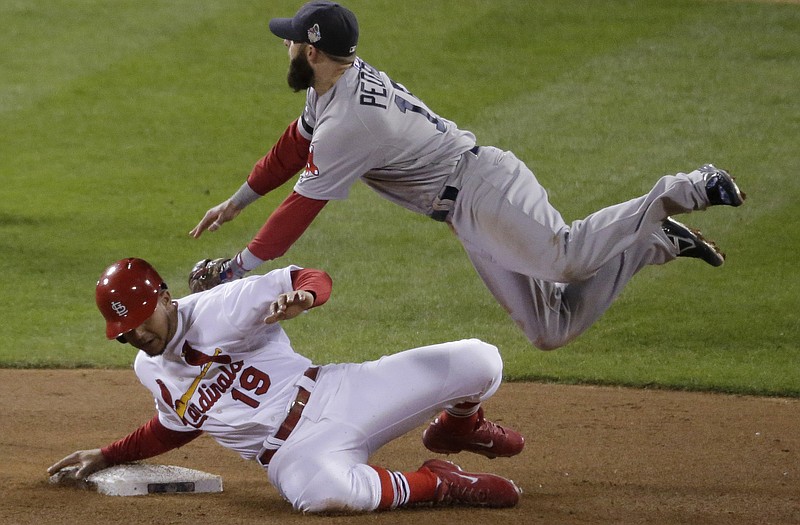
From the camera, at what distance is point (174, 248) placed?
8.99m

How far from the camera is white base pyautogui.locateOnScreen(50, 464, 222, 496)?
4531 millimetres

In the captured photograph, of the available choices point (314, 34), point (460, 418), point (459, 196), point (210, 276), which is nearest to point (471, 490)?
point (460, 418)

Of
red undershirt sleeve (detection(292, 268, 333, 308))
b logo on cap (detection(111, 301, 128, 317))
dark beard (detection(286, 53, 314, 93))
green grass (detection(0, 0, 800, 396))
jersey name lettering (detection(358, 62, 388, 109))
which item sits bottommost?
green grass (detection(0, 0, 800, 396))

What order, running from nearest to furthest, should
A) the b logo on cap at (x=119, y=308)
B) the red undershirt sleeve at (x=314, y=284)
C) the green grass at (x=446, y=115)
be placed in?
the red undershirt sleeve at (x=314, y=284) < the b logo on cap at (x=119, y=308) < the green grass at (x=446, y=115)

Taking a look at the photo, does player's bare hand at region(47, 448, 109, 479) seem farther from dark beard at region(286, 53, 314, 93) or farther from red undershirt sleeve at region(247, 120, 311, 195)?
dark beard at region(286, 53, 314, 93)

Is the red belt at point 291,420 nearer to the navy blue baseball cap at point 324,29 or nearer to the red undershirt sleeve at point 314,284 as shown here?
the red undershirt sleeve at point 314,284

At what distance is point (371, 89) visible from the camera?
4867 mm

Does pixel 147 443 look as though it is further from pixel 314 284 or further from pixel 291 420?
pixel 314 284

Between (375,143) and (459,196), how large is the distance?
42 cm

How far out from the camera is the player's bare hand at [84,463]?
4.63 meters

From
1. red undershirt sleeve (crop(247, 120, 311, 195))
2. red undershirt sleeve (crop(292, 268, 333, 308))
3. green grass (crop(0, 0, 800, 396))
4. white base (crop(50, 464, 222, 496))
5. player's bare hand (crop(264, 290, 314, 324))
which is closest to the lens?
player's bare hand (crop(264, 290, 314, 324))

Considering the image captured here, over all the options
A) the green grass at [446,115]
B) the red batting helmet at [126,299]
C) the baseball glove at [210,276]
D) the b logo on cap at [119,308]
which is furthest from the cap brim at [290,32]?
the green grass at [446,115]

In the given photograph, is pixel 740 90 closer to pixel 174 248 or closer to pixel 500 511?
pixel 174 248

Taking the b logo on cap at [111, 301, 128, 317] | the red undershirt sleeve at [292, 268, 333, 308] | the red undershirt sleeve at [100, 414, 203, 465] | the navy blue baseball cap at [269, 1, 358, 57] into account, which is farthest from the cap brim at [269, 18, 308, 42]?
the red undershirt sleeve at [100, 414, 203, 465]
